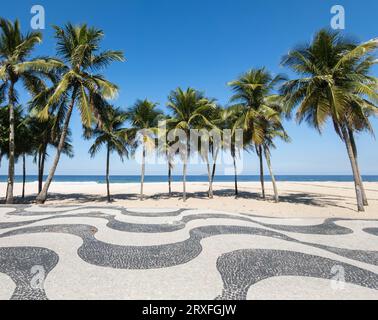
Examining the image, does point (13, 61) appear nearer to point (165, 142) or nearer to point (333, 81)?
point (165, 142)

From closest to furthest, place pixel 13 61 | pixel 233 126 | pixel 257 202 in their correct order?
pixel 13 61 < pixel 257 202 < pixel 233 126

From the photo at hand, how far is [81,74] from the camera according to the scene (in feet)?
50.0

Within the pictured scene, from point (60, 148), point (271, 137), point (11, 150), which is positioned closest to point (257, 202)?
point (271, 137)

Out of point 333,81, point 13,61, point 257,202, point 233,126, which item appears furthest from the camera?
point 233,126

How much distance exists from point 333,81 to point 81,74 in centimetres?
1573

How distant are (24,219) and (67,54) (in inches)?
455

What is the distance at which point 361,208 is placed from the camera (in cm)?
1240

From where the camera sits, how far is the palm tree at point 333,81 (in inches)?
462

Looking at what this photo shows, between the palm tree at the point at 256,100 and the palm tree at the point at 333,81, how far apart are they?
277 centimetres

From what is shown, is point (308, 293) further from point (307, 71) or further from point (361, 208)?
point (307, 71)

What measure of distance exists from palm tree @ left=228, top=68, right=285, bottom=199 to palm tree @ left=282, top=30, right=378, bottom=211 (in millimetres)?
2768

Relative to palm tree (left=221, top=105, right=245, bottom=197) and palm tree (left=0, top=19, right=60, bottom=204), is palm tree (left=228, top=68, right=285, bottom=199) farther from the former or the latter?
palm tree (left=0, top=19, right=60, bottom=204)
